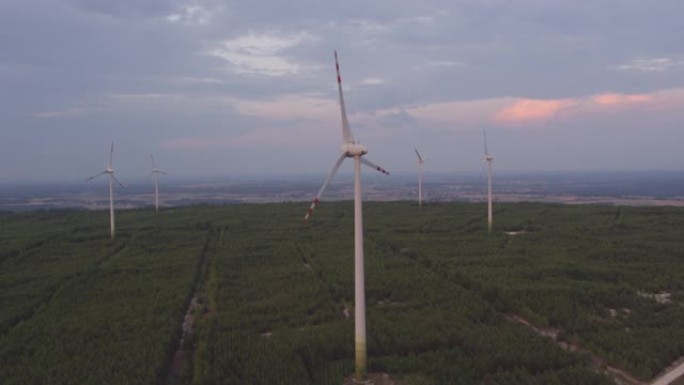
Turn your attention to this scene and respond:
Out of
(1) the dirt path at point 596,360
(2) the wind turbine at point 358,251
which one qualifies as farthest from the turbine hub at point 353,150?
(1) the dirt path at point 596,360

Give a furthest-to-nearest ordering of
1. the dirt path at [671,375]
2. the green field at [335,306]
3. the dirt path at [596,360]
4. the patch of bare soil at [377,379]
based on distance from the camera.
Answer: the green field at [335,306] < the patch of bare soil at [377,379] < the dirt path at [596,360] < the dirt path at [671,375]

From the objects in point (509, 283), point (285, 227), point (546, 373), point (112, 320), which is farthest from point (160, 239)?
point (546, 373)

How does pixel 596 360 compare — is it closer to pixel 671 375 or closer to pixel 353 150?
pixel 671 375

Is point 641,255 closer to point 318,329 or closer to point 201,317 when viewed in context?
point 318,329

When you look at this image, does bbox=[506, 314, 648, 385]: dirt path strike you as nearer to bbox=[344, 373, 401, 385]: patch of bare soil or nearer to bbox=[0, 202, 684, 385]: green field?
bbox=[0, 202, 684, 385]: green field

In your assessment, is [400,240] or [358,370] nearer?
[358,370]

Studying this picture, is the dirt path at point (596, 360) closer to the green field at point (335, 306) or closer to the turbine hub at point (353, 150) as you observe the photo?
the green field at point (335, 306)

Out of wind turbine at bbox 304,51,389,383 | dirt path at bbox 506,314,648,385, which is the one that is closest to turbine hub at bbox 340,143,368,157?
wind turbine at bbox 304,51,389,383

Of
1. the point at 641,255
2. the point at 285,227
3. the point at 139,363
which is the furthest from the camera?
the point at 285,227
